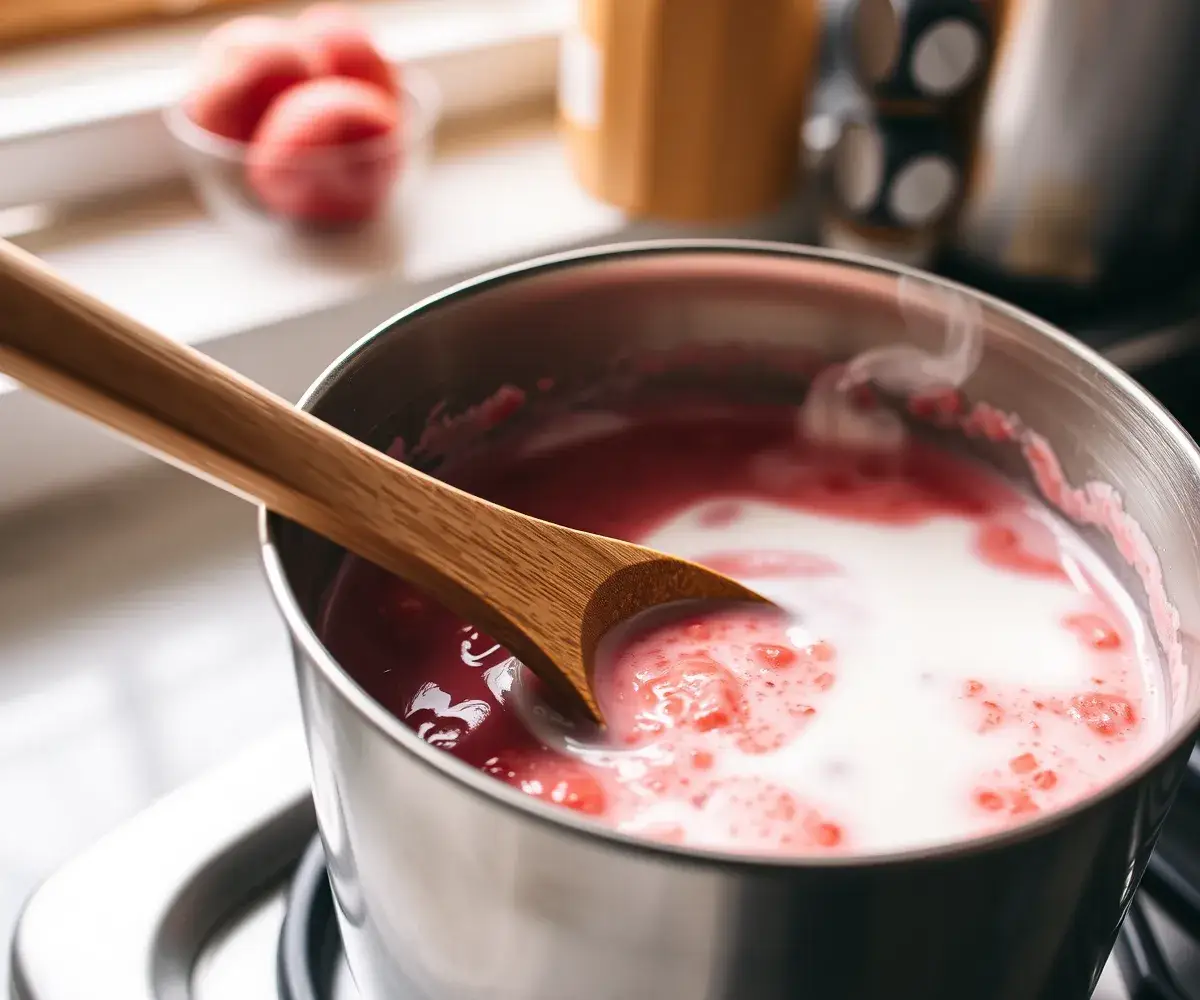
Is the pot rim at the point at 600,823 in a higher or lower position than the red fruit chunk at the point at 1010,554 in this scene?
higher

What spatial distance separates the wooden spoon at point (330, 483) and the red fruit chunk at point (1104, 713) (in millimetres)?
192

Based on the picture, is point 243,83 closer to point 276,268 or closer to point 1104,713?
point 276,268

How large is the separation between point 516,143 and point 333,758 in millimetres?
754

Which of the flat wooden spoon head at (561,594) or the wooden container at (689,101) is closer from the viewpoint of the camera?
the flat wooden spoon head at (561,594)

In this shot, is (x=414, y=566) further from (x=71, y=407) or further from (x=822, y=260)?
(x=822, y=260)

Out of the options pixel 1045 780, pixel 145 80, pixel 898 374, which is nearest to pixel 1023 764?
pixel 1045 780

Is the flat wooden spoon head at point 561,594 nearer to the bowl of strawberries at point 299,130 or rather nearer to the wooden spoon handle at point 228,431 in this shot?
the wooden spoon handle at point 228,431

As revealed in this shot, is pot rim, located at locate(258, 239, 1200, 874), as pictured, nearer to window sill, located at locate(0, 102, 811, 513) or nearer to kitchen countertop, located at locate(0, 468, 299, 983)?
kitchen countertop, located at locate(0, 468, 299, 983)

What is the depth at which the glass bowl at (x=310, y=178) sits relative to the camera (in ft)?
2.62

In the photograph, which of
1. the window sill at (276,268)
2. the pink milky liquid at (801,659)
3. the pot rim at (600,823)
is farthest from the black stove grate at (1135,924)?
the window sill at (276,268)

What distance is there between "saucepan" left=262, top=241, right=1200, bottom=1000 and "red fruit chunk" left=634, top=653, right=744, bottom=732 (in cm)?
15

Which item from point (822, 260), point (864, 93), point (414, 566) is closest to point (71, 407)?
point (414, 566)

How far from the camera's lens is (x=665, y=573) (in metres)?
0.55

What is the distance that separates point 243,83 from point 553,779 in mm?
544
